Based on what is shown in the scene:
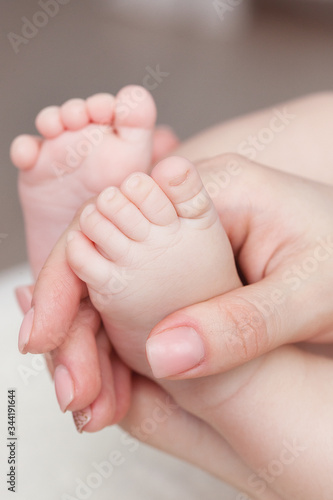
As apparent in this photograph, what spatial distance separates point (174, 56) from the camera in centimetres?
248

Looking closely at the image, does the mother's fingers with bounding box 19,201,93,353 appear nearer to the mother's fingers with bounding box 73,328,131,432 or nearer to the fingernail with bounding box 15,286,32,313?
the mother's fingers with bounding box 73,328,131,432

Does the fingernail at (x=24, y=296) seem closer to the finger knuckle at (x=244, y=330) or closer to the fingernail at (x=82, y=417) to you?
the fingernail at (x=82, y=417)

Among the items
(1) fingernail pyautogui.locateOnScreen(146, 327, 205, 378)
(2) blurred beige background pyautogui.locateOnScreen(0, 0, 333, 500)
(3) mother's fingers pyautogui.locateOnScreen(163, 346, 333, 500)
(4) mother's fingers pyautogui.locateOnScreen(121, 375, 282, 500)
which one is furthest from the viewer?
(2) blurred beige background pyautogui.locateOnScreen(0, 0, 333, 500)

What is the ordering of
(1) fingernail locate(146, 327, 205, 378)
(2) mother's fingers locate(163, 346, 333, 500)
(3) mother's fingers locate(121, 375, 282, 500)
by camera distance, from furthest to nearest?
(3) mother's fingers locate(121, 375, 282, 500) < (2) mother's fingers locate(163, 346, 333, 500) < (1) fingernail locate(146, 327, 205, 378)

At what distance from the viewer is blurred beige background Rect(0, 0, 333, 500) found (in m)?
1.69

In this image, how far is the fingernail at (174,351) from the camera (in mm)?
592

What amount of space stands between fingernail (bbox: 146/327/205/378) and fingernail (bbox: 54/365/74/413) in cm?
12

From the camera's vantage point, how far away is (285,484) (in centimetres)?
72

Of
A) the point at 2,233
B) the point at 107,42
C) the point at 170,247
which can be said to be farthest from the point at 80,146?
the point at 107,42

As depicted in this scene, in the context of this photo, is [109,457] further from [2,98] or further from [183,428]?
[2,98]

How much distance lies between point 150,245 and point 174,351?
0.10 m

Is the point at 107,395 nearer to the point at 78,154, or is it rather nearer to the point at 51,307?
the point at 51,307

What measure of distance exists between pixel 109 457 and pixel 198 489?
133mm

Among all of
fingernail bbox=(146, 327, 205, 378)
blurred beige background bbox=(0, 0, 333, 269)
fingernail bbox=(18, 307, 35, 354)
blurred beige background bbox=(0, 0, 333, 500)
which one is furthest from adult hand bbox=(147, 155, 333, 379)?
blurred beige background bbox=(0, 0, 333, 269)
